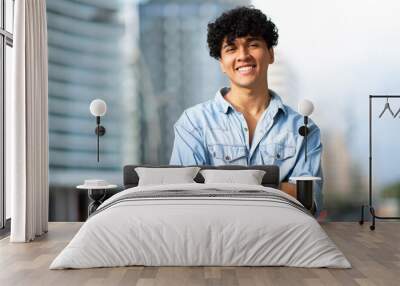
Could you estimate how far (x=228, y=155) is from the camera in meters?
7.51

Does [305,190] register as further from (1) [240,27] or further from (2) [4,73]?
(2) [4,73]

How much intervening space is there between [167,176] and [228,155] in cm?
90

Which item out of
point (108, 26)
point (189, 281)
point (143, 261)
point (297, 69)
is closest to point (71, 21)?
point (108, 26)

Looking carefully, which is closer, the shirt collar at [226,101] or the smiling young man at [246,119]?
the smiling young man at [246,119]

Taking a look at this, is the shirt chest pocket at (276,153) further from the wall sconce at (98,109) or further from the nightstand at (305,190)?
the wall sconce at (98,109)

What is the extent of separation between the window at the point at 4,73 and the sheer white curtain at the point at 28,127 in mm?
467

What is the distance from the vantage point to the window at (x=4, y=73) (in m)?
6.91

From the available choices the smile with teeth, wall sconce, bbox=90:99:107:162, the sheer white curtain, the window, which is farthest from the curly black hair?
the window

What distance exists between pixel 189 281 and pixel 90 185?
3153 mm

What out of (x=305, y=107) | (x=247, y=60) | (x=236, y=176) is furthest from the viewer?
(x=247, y=60)

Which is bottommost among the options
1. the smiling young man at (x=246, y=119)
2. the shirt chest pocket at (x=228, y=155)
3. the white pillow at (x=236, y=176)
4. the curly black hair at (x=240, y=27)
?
the white pillow at (x=236, y=176)

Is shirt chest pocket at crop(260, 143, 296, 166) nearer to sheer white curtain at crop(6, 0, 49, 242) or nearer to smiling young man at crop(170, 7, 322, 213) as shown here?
smiling young man at crop(170, 7, 322, 213)

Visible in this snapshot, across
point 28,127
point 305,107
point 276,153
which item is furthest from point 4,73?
point 305,107

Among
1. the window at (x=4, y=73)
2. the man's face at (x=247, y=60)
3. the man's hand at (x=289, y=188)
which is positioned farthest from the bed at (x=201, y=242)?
the man's face at (x=247, y=60)
